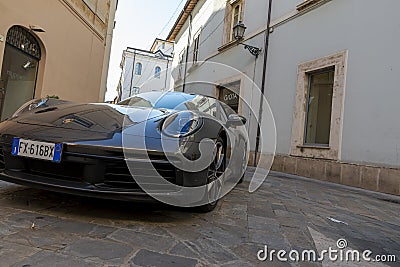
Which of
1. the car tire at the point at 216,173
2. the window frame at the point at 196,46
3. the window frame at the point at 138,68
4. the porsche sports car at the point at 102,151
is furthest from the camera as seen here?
the window frame at the point at 138,68

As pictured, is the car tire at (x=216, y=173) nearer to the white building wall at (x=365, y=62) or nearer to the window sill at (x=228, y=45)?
the white building wall at (x=365, y=62)

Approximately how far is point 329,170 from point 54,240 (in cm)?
522

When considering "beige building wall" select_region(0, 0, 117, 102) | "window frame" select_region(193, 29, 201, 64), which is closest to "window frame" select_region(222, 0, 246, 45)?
"window frame" select_region(193, 29, 201, 64)

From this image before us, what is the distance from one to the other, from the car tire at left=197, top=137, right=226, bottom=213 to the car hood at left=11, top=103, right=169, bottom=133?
0.53 metres

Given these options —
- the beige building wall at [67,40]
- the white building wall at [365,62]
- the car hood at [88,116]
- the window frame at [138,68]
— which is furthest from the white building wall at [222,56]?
the window frame at [138,68]

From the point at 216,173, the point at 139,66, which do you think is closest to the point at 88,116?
the point at 216,173

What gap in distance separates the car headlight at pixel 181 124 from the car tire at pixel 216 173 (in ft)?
0.98

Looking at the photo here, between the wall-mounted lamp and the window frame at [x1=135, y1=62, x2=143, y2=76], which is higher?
the window frame at [x1=135, y1=62, x2=143, y2=76]

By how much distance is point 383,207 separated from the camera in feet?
11.9

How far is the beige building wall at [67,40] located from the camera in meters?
5.96

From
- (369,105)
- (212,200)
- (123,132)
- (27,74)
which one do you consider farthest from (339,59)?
(27,74)

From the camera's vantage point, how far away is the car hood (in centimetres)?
204

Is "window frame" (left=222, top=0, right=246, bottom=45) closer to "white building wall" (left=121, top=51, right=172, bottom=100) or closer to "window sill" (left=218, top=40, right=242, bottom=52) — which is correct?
"window sill" (left=218, top=40, right=242, bottom=52)

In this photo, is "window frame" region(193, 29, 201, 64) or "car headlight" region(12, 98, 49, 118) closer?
"car headlight" region(12, 98, 49, 118)
